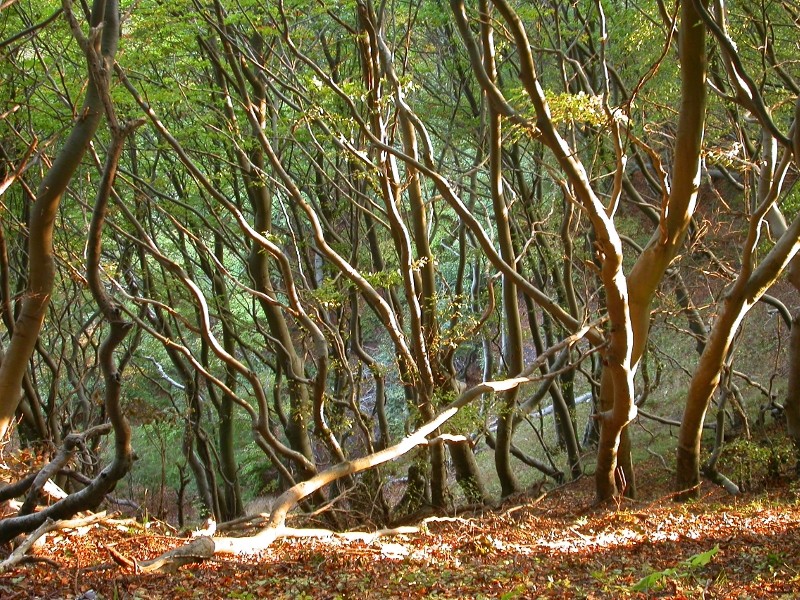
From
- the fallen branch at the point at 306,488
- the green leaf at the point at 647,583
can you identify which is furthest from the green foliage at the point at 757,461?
the green leaf at the point at 647,583

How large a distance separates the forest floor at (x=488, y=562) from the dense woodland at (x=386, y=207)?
0.65 metres

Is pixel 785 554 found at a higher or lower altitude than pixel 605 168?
lower

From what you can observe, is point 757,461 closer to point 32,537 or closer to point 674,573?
point 674,573

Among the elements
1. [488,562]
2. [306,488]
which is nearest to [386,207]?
[306,488]

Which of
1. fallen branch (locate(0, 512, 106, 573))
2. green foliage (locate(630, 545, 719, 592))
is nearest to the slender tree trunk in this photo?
green foliage (locate(630, 545, 719, 592))

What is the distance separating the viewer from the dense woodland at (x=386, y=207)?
7.12 meters

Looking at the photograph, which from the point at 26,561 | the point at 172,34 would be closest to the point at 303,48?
the point at 172,34

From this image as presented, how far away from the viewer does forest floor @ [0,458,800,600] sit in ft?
16.4

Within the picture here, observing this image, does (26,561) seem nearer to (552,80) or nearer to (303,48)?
(303,48)

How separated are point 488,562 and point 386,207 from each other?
14.8ft

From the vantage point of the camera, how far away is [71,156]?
5973mm

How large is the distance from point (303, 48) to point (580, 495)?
27.5ft

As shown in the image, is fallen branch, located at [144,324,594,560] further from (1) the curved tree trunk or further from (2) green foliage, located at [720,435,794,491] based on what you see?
(2) green foliage, located at [720,435,794,491]

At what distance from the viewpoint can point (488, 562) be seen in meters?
6.44
